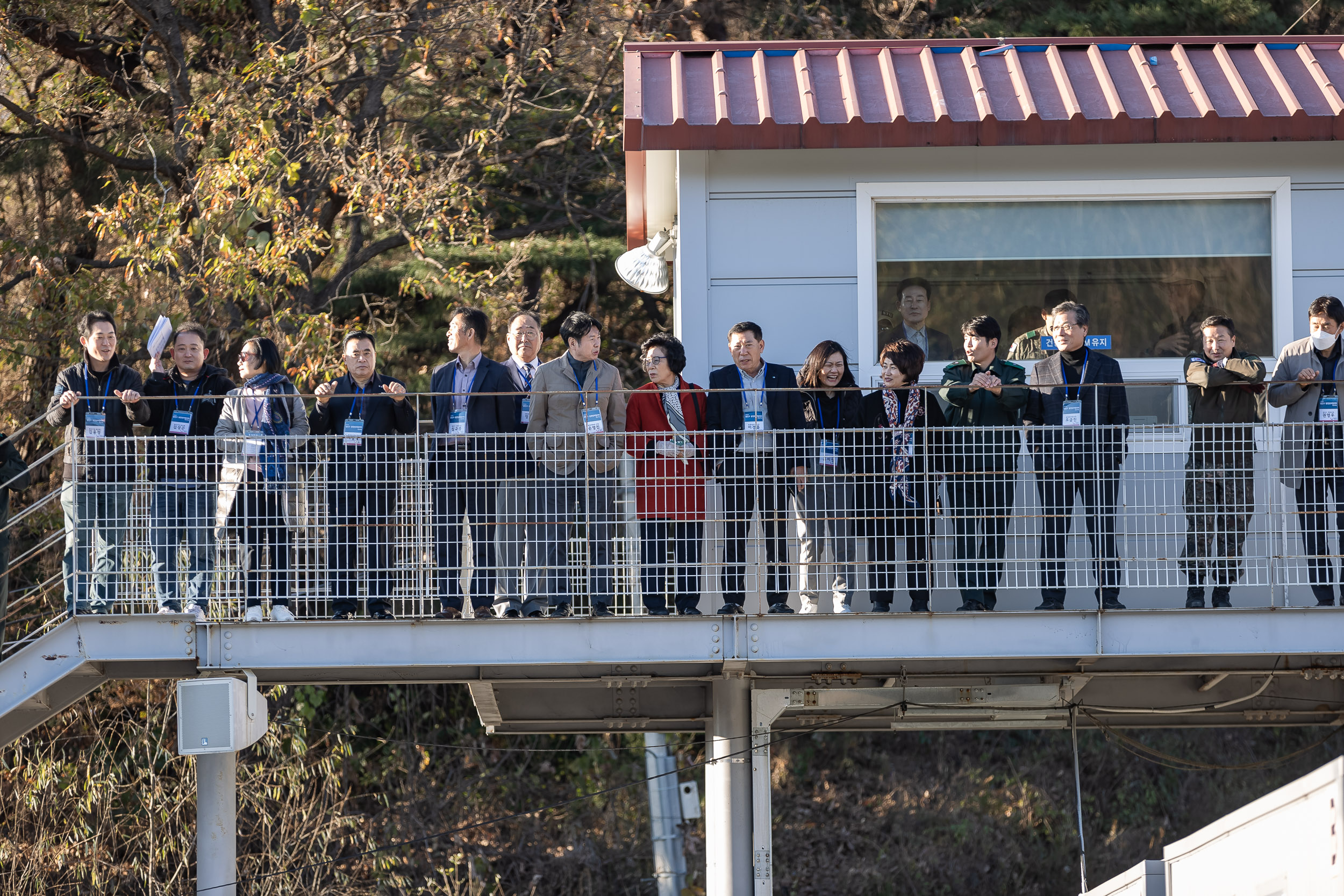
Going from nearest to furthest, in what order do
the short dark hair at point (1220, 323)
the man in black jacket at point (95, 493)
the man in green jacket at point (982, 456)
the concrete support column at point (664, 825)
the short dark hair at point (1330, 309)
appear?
the man in green jacket at point (982, 456) → the man in black jacket at point (95, 493) → the short dark hair at point (1220, 323) → the short dark hair at point (1330, 309) → the concrete support column at point (664, 825)

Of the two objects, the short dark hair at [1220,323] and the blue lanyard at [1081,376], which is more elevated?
the short dark hair at [1220,323]

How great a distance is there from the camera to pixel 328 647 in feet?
28.4

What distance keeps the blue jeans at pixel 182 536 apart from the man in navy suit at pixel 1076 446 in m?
4.34

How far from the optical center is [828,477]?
8.38 m

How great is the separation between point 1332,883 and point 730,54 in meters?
6.76

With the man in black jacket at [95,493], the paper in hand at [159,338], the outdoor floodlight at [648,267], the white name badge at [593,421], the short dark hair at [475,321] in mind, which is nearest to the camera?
the white name badge at [593,421]

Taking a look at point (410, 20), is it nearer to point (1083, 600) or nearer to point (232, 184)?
point (232, 184)

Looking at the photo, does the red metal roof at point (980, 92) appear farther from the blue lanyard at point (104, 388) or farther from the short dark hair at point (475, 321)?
the blue lanyard at point (104, 388)

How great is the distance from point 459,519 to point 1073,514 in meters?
3.17

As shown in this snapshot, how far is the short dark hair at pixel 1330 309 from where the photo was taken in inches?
341

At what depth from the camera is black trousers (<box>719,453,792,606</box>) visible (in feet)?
27.6

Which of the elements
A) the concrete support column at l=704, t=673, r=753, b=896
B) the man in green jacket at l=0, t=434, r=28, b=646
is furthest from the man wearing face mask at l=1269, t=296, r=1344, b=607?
the man in green jacket at l=0, t=434, r=28, b=646

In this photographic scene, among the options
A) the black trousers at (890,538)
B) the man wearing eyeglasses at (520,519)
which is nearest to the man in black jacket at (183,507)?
the man wearing eyeglasses at (520,519)

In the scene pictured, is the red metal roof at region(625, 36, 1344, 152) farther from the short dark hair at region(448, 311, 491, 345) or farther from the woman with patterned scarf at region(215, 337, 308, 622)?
the woman with patterned scarf at region(215, 337, 308, 622)
